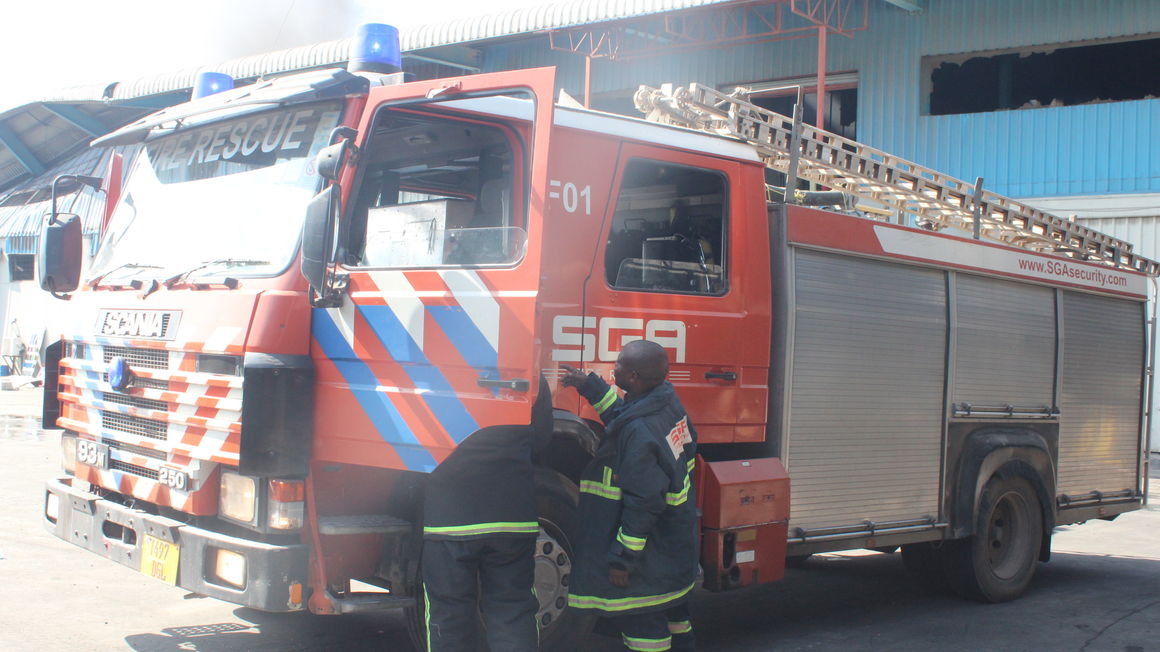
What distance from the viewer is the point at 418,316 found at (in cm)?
412

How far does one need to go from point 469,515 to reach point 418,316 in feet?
2.68

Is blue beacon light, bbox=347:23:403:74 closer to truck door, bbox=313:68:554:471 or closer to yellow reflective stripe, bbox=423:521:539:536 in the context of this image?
truck door, bbox=313:68:554:471

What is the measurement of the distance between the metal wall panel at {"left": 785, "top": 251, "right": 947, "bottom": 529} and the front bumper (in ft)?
8.74

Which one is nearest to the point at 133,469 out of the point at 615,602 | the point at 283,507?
the point at 283,507

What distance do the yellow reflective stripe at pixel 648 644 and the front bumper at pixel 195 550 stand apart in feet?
4.46

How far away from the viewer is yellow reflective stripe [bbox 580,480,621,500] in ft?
13.8

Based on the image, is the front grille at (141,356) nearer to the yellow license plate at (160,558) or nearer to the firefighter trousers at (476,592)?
the yellow license plate at (160,558)

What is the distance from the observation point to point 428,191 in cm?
465

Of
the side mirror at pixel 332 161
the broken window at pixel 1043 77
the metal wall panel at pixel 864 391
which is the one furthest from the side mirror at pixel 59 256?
the broken window at pixel 1043 77

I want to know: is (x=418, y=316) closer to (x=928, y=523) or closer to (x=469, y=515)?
(x=469, y=515)

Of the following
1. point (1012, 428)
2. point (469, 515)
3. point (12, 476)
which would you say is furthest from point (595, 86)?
point (469, 515)

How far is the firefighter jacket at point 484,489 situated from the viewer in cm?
389

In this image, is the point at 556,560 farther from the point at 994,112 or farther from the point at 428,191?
the point at 994,112

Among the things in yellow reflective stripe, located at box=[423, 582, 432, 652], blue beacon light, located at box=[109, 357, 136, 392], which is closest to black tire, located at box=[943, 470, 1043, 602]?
yellow reflective stripe, located at box=[423, 582, 432, 652]
